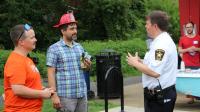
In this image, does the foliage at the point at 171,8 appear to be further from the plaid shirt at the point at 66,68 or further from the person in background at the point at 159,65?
the person in background at the point at 159,65

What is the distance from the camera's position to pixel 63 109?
19.6 feet

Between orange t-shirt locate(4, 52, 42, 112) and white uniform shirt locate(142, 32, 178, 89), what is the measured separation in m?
1.28

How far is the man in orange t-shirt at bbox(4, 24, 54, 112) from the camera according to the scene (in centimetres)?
474

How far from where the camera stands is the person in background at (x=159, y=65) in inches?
214

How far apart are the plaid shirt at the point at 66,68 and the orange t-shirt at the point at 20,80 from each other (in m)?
0.97

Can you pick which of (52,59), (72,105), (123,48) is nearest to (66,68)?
(52,59)

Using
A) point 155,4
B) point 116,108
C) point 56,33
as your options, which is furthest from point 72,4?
point 116,108

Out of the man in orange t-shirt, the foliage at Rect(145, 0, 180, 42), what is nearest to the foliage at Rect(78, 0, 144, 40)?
the foliage at Rect(145, 0, 180, 42)

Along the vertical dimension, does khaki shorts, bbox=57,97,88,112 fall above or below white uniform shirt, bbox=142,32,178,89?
below

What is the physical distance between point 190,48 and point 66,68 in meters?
5.14

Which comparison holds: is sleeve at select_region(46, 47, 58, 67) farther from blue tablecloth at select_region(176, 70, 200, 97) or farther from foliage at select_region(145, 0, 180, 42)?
foliage at select_region(145, 0, 180, 42)

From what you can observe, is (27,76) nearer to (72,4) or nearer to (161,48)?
(161,48)

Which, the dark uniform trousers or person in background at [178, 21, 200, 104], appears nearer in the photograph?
the dark uniform trousers

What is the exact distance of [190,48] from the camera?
415 inches
